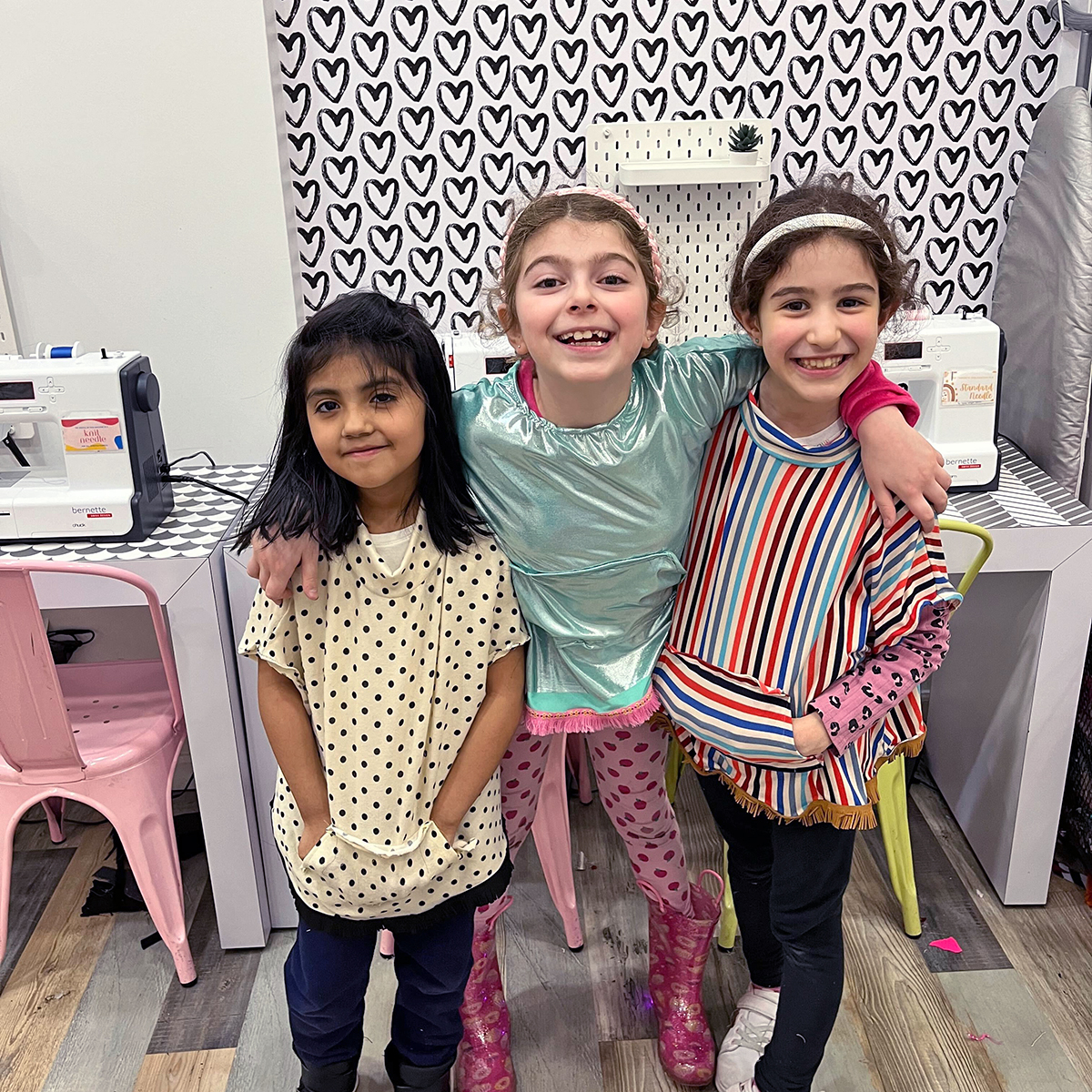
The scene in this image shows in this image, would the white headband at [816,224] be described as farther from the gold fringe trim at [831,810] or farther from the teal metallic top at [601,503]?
the gold fringe trim at [831,810]

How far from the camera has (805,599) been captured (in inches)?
50.9

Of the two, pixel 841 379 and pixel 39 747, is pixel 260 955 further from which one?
pixel 841 379

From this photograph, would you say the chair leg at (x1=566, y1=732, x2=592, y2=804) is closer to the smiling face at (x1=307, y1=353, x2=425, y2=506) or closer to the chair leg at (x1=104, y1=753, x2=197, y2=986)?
the chair leg at (x1=104, y1=753, x2=197, y2=986)

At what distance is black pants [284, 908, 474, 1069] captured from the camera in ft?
4.54

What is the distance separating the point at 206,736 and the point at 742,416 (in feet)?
3.45

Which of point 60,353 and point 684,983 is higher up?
point 60,353

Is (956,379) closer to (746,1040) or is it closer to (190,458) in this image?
(746,1040)

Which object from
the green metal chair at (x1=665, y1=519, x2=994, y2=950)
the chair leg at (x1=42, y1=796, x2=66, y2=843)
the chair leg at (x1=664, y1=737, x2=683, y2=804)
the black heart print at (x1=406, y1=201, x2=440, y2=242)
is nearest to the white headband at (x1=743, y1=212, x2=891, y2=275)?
the green metal chair at (x1=665, y1=519, x2=994, y2=950)

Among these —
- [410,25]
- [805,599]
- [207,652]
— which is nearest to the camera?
A: [805,599]

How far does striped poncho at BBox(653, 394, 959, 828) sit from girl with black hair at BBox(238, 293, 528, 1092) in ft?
0.79

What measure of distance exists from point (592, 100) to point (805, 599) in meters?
1.33

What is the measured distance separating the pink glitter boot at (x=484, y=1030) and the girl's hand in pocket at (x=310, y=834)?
1.21 feet

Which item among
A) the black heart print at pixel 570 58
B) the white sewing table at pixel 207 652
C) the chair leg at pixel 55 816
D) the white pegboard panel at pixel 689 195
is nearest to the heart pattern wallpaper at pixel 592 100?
the black heart print at pixel 570 58

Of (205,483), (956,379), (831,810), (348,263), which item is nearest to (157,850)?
(205,483)
